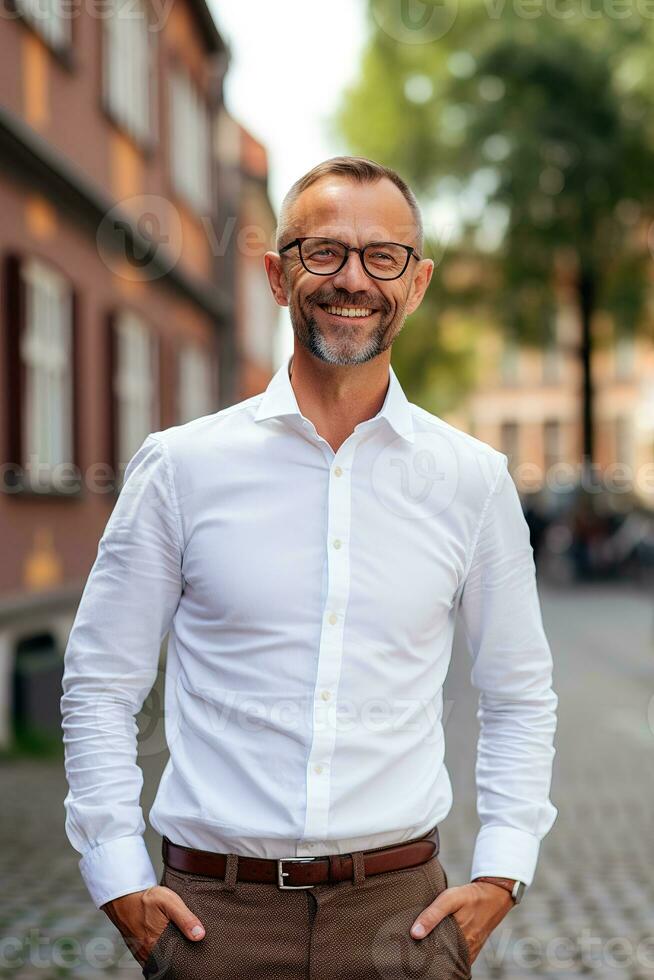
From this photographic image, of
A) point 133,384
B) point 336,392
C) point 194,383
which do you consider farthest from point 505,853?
point 194,383

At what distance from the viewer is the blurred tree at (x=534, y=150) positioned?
88.3 feet

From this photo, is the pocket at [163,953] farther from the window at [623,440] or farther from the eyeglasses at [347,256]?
the window at [623,440]

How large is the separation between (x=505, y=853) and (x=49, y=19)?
35.4 ft

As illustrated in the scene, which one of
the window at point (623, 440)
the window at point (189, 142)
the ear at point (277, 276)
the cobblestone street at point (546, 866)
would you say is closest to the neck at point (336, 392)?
the ear at point (277, 276)

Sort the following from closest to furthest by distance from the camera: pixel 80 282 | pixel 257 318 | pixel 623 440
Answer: pixel 80 282
pixel 257 318
pixel 623 440

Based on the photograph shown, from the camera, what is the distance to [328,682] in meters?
2.42

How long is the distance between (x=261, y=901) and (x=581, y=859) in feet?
15.2

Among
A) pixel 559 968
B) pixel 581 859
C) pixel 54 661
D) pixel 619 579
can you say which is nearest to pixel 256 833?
pixel 559 968

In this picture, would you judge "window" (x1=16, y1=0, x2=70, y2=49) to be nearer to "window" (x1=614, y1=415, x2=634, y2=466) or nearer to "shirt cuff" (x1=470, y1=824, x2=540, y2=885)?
"shirt cuff" (x1=470, y1=824, x2=540, y2=885)

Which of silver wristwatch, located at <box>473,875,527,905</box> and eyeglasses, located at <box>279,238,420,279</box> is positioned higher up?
eyeglasses, located at <box>279,238,420,279</box>

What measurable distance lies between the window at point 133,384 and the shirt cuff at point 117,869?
11.9 metres

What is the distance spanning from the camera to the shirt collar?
2.57 m

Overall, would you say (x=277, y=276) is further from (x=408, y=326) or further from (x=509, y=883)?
(x=408, y=326)

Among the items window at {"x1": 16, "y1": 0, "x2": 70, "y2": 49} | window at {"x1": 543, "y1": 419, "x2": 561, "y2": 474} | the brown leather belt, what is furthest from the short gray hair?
window at {"x1": 543, "y1": 419, "x2": 561, "y2": 474}
